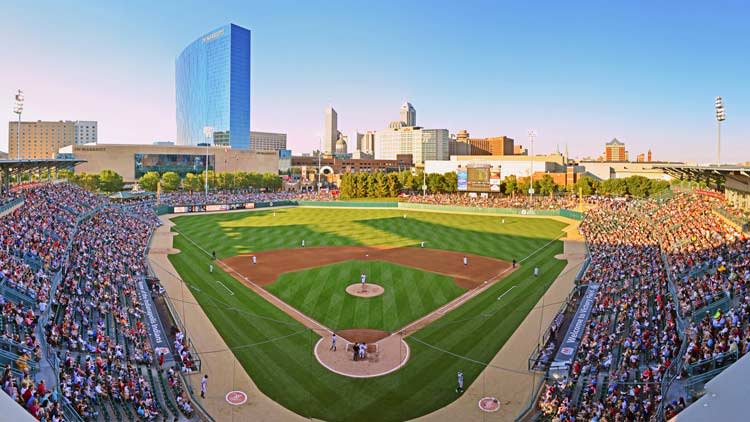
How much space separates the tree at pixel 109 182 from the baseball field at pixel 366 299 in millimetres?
37752

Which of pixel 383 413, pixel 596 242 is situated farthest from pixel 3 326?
pixel 596 242

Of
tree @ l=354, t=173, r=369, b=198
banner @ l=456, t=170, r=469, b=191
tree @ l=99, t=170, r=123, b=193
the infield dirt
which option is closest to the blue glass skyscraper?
tree @ l=99, t=170, r=123, b=193

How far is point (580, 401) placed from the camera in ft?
55.3

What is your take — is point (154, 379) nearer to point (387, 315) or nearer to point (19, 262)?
point (19, 262)

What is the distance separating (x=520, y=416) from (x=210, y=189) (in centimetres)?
9316

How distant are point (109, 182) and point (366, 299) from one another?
247 feet

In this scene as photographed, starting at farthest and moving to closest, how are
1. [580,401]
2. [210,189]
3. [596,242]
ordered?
1. [210,189]
2. [596,242]
3. [580,401]

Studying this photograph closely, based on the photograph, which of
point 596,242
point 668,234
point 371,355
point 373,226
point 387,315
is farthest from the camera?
point 373,226

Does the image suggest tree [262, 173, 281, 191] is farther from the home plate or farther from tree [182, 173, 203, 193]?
the home plate

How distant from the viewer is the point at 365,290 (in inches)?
1272

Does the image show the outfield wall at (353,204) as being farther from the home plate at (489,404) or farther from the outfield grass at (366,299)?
the home plate at (489,404)

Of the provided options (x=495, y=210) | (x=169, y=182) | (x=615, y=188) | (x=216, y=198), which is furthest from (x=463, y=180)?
(x=169, y=182)

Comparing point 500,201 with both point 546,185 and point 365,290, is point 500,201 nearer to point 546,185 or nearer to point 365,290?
point 546,185

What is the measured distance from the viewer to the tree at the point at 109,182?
297 feet
